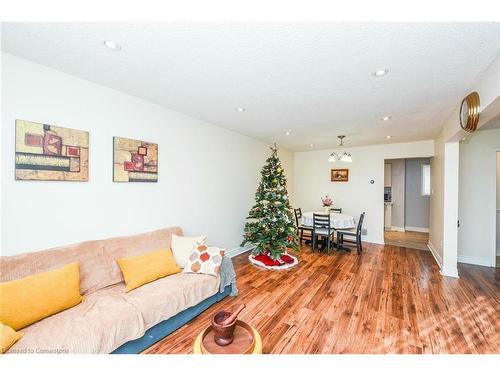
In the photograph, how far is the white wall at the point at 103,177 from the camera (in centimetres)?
184

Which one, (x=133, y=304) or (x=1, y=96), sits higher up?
(x=1, y=96)

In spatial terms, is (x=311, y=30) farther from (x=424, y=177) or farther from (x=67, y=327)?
(x=424, y=177)

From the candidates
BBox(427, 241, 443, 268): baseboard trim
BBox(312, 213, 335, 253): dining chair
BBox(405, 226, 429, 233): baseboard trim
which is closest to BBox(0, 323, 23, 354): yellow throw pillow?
BBox(312, 213, 335, 253): dining chair

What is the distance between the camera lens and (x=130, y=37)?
1.58 metres

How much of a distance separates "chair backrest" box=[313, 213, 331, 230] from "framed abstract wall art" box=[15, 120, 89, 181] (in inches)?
159

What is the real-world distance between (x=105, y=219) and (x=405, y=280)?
4.27 m

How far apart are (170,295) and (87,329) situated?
66 cm

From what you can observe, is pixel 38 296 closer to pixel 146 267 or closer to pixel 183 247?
pixel 146 267

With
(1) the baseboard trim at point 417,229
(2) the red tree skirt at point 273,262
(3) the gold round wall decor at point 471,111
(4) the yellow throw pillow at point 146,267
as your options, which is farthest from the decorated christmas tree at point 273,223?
(1) the baseboard trim at point 417,229

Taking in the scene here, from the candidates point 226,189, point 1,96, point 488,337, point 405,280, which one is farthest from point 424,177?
point 1,96

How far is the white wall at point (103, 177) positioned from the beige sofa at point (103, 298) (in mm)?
198

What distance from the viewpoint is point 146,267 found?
224 centimetres

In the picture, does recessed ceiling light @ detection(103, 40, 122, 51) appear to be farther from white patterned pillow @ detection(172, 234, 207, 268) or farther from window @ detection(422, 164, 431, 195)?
window @ detection(422, 164, 431, 195)
